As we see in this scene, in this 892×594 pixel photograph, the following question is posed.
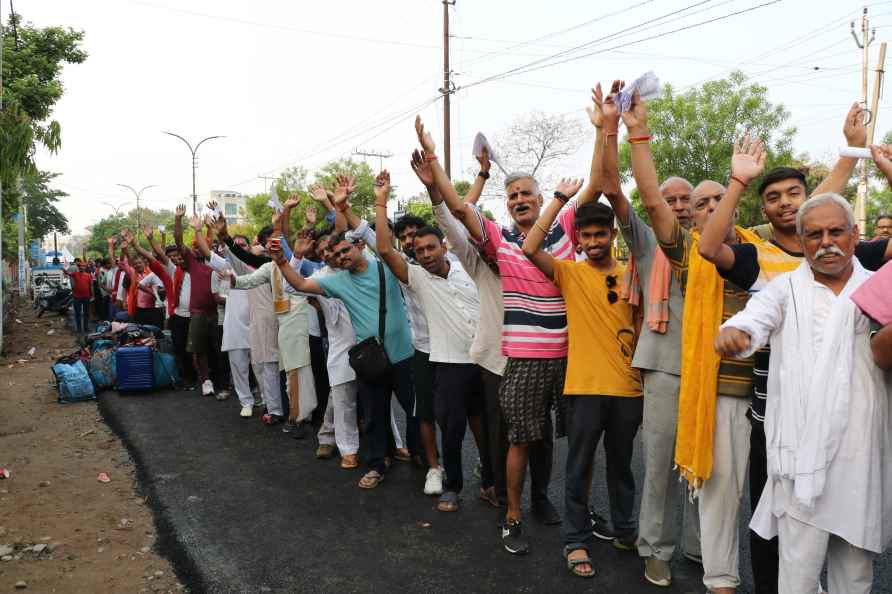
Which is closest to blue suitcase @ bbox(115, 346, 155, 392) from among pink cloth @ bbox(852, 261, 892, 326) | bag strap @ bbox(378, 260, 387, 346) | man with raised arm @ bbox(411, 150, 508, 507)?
bag strap @ bbox(378, 260, 387, 346)

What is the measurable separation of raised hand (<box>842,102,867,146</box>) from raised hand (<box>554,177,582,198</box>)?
130 cm

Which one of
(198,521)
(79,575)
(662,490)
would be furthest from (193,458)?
(662,490)

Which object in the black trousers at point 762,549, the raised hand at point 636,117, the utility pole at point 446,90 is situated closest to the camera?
the black trousers at point 762,549

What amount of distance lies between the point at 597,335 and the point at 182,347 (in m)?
7.42

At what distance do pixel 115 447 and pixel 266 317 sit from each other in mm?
1914

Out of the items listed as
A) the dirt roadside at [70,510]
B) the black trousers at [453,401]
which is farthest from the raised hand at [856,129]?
the dirt roadside at [70,510]

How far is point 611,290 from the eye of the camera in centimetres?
369

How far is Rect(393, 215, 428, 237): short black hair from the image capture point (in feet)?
16.2

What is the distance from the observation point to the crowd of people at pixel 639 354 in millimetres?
2418

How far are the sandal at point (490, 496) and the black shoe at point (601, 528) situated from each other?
686 millimetres

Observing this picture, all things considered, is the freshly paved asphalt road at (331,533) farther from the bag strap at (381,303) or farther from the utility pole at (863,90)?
the utility pole at (863,90)

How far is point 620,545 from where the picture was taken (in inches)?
152

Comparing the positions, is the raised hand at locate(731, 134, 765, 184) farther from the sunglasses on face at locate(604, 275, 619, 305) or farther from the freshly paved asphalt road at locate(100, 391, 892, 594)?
the freshly paved asphalt road at locate(100, 391, 892, 594)

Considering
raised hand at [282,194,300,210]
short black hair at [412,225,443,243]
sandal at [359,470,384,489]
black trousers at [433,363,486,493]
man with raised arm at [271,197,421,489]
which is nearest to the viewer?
black trousers at [433,363,486,493]
